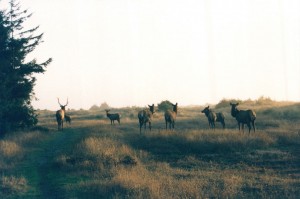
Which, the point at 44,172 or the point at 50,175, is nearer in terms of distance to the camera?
the point at 50,175

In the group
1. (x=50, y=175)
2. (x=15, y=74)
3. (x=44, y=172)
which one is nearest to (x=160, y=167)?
(x=50, y=175)

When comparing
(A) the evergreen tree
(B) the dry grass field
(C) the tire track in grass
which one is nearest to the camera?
(B) the dry grass field

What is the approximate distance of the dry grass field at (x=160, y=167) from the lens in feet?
34.4

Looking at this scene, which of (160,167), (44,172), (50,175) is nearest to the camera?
(50,175)

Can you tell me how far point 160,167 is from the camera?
46.7ft

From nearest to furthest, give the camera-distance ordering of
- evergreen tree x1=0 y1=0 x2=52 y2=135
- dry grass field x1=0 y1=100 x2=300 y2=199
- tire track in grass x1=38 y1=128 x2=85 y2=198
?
dry grass field x1=0 y1=100 x2=300 y2=199 → tire track in grass x1=38 y1=128 x2=85 y2=198 → evergreen tree x1=0 y1=0 x2=52 y2=135

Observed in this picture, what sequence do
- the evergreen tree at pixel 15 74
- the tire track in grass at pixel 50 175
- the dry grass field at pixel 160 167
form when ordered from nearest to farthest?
the dry grass field at pixel 160 167 < the tire track in grass at pixel 50 175 < the evergreen tree at pixel 15 74

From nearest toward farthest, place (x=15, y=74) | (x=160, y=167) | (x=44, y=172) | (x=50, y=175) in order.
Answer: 1. (x=50, y=175)
2. (x=160, y=167)
3. (x=44, y=172)
4. (x=15, y=74)

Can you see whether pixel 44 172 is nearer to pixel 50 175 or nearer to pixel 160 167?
pixel 50 175

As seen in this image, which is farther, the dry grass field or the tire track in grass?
the tire track in grass

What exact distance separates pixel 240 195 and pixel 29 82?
69.5ft

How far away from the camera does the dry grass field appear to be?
10492 millimetres

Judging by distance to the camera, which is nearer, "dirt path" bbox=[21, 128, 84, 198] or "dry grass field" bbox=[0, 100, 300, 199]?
"dry grass field" bbox=[0, 100, 300, 199]

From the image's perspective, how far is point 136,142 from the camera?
20156 mm
